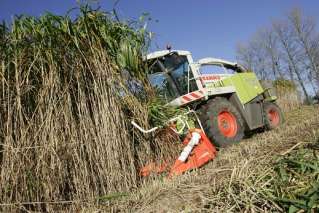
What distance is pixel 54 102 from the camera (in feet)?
11.3

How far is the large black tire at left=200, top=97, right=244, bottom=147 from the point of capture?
18.7 ft

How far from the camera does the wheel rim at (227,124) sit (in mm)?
6134

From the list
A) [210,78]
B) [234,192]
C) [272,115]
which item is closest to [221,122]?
[210,78]

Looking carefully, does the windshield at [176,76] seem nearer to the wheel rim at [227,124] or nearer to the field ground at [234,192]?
the wheel rim at [227,124]

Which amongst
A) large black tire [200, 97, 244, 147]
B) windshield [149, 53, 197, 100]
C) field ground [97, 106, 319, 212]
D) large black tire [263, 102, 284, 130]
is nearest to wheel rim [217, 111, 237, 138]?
large black tire [200, 97, 244, 147]

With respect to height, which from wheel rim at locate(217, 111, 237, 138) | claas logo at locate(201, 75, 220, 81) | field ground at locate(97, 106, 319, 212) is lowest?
field ground at locate(97, 106, 319, 212)

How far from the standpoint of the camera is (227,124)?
6273 millimetres

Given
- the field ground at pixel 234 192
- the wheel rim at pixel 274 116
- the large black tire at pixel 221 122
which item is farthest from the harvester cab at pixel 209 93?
the field ground at pixel 234 192

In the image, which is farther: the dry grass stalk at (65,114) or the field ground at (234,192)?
the dry grass stalk at (65,114)

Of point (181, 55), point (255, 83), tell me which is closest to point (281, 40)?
point (255, 83)

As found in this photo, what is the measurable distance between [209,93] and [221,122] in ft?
1.78

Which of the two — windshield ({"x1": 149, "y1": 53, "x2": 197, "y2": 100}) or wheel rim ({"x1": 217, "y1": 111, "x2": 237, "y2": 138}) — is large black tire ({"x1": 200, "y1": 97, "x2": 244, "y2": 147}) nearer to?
wheel rim ({"x1": 217, "y1": 111, "x2": 237, "y2": 138})

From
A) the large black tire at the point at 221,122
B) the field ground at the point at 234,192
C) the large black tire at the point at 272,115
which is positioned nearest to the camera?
the field ground at the point at 234,192

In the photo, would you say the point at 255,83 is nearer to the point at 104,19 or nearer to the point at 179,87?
the point at 179,87
